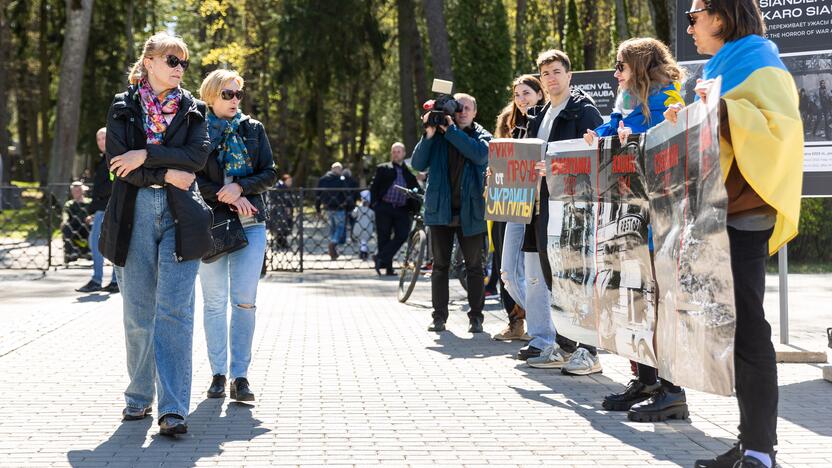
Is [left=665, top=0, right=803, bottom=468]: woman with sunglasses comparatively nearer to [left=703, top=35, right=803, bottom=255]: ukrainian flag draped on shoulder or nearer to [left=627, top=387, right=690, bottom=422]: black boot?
[left=703, top=35, right=803, bottom=255]: ukrainian flag draped on shoulder

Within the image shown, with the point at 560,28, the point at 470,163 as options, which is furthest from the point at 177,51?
the point at 560,28

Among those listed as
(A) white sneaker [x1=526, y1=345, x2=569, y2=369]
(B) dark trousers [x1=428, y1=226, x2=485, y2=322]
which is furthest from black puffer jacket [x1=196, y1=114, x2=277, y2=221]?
(B) dark trousers [x1=428, y1=226, x2=485, y2=322]

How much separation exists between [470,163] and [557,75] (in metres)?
2.45

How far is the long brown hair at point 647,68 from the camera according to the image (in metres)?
6.30

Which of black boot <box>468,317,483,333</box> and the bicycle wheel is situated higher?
the bicycle wheel

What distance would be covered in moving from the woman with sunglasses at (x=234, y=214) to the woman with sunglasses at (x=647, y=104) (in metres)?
2.24

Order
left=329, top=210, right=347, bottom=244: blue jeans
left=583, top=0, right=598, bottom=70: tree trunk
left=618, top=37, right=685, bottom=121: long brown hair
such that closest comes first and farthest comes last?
left=618, top=37, right=685, bottom=121: long brown hair
left=329, top=210, right=347, bottom=244: blue jeans
left=583, top=0, right=598, bottom=70: tree trunk

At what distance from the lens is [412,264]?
43.2ft

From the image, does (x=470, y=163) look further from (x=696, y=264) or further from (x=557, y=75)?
(x=696, y=264)

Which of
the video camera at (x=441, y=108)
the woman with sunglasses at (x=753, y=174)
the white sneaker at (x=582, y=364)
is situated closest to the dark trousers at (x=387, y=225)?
Answer: the video camera at (x=441, y=108)

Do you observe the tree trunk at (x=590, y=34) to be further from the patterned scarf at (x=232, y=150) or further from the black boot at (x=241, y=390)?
the black boot at (x=241, y=390)

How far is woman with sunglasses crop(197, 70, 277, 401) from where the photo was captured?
6.90 m

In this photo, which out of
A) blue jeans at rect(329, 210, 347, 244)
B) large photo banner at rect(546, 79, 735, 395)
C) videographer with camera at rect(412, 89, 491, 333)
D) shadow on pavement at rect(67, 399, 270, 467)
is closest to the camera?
large photo banner at rect(546, 79, 735, 395)

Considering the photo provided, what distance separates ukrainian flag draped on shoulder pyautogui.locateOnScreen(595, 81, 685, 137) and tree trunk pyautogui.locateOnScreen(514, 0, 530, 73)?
88.1 ft
